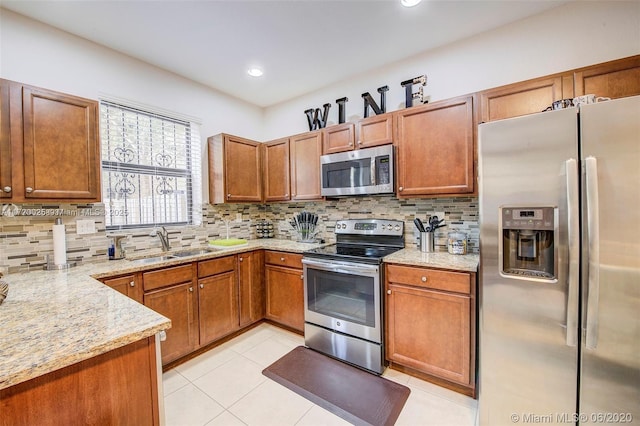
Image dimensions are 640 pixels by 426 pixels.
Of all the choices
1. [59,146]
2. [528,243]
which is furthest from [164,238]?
[528,243]

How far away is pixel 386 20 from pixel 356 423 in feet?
9.20

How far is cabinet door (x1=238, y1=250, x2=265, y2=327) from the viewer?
9.05ft

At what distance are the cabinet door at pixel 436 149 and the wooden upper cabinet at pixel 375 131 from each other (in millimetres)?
90

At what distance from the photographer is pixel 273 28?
6.94 ft

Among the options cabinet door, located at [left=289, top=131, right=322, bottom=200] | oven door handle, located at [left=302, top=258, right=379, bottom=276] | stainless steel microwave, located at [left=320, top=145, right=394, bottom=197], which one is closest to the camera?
oven door handle, located at [left=302, top=258, right=379, bottom=276]

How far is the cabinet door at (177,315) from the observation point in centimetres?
212

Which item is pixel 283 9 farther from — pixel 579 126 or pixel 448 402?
pixel 448 402

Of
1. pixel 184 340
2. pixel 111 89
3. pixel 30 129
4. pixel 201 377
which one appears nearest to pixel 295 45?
pixel 111 89

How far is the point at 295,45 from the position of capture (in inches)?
92.2

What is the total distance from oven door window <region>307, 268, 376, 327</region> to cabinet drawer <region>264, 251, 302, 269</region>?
20 centimetres

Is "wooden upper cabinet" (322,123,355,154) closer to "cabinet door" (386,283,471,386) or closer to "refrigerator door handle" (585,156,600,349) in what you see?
"cabinet door" (386,283,471,386)

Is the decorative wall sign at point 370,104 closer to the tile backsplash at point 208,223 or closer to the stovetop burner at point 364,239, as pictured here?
the tile backsplash at point 208,223

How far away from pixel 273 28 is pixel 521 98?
189 cm

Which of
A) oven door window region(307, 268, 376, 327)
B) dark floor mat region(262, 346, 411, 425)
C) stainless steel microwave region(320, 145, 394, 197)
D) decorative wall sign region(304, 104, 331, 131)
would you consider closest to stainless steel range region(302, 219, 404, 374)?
oven door window region(307, 268, 376, 327)
